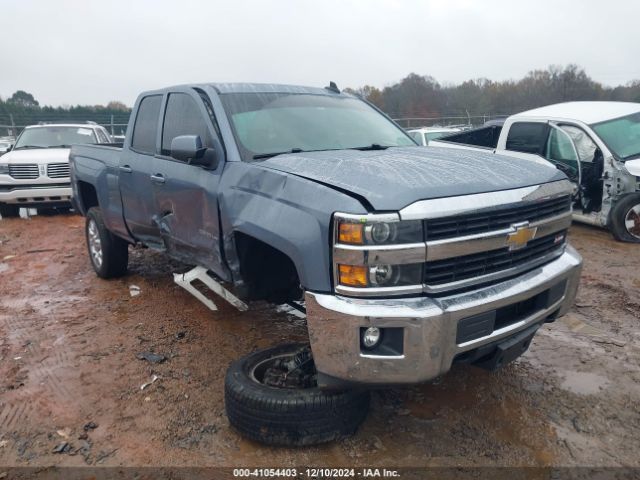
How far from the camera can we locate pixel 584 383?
344 centimetres

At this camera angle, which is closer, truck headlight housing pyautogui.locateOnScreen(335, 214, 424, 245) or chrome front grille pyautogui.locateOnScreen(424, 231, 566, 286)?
truck headlight housing pyautogui.locateOnScreen(335, 214, 424, 245)

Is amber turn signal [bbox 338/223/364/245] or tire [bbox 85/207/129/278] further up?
amber turn signal [bbox 338/223/364/245]

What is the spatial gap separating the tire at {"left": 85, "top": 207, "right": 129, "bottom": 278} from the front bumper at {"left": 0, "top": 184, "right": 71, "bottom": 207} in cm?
476

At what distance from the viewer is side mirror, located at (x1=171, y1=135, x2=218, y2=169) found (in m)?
3.32

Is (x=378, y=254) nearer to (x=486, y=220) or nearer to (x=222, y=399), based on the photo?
(x=486, y=220)

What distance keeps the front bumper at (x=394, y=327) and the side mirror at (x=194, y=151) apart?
1.40m

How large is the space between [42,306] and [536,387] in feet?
15.1

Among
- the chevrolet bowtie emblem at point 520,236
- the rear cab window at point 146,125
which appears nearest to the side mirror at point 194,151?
the rear cab window at point 146,125

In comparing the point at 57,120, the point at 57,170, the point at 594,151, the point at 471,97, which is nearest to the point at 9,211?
the point at 57,170

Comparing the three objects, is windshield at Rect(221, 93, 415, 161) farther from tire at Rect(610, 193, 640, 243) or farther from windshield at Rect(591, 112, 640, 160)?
windshield at Rect(591, 112, 640, 160)

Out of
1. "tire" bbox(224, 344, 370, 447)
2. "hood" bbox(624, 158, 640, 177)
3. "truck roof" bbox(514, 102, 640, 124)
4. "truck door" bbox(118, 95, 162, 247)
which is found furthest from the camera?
"truck roof" bbox(514, 102, 640, 124)

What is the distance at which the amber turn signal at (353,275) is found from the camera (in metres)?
2.36

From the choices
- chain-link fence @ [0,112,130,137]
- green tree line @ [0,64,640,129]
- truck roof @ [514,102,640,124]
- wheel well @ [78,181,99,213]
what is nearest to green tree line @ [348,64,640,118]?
green tree line @ [0,64,640,129]

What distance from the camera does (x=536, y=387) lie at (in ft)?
11.2
